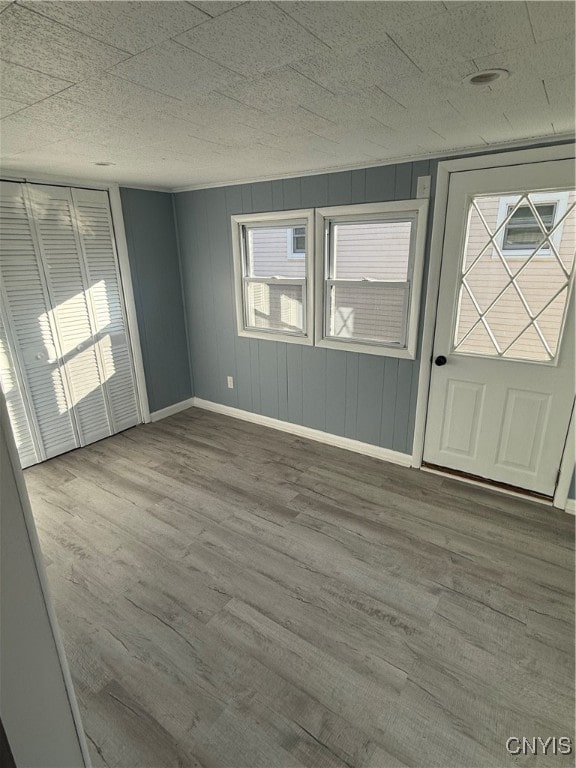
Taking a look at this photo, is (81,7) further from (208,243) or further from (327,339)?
(208,243)

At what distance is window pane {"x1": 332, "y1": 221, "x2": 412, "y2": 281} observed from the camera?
2906mm

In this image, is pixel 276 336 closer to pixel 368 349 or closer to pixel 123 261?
pixel 368 349

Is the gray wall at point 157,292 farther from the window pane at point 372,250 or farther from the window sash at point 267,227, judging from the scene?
the window pane at point 372,250

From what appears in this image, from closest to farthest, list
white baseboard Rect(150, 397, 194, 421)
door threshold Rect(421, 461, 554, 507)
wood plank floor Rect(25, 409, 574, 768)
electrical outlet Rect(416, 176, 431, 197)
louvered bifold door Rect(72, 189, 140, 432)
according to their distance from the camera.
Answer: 1. wood plank floor Rect(25, 409, 574, 768)
2. electrical outlet Rect(416, 176, 431, 197)
3. door threshold Rect(421, 461, 554, 507)
4. louvered bifold door Rect(72, 189, 140, 432)
5. white baseboard Rect(150, 397, 194, 421)

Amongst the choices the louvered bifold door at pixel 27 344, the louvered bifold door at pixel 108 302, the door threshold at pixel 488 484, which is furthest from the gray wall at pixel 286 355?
the louvered bifold door at pixel 27 344

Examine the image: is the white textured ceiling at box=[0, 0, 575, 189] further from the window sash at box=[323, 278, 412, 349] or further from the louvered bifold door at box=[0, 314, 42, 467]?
the louvered bifold door at box=[0, 314, 42, 467]

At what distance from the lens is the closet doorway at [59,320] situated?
297cm

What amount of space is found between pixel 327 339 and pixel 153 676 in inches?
101

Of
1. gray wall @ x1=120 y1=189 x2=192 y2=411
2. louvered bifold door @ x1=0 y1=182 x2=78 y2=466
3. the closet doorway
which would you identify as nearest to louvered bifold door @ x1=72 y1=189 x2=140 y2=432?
the closet doorway

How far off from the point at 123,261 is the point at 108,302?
1.35 ft

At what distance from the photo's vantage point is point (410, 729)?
57.8 inches

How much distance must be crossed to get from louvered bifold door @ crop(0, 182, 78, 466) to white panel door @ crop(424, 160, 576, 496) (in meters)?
3.08

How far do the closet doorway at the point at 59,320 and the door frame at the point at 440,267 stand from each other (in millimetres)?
2737

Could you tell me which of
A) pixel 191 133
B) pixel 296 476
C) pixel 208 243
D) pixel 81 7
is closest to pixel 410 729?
pixel 296 476
